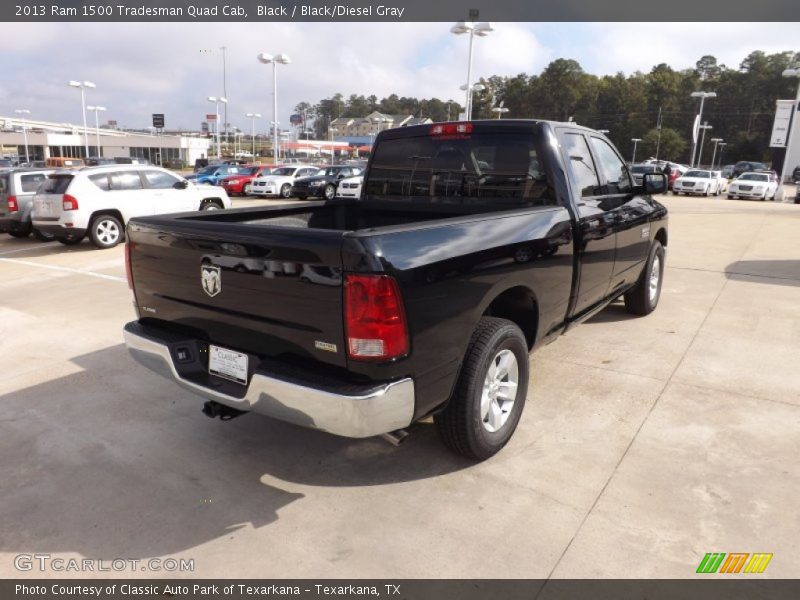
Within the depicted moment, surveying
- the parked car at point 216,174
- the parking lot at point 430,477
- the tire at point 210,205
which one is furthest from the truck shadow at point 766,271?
the parked car at point 216,174

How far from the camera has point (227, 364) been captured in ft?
9.46

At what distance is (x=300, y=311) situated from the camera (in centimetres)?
256

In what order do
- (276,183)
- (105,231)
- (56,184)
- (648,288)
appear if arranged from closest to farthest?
(648,288), (56,184), (105,231), (276,183)

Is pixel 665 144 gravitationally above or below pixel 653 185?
above

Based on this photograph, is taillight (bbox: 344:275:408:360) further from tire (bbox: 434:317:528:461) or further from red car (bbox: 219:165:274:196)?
red car (bbox: 219:165:274:196)

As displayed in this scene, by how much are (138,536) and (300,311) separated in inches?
52.3

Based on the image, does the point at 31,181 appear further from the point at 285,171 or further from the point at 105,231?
the point at 285,171

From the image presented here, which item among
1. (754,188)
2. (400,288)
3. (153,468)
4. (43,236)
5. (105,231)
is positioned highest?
(754,188)

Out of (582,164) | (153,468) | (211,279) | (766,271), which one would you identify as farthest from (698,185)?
(153,468)

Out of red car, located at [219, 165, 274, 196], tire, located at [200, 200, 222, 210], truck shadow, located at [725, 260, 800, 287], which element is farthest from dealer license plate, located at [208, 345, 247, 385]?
red car, located at [219, 165, 274, 196]

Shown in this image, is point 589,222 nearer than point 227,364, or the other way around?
point 227,364

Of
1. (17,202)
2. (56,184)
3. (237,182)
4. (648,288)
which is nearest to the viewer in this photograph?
(648,288)

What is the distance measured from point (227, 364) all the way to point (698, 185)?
32095 mm

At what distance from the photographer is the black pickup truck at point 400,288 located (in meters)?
2.45
